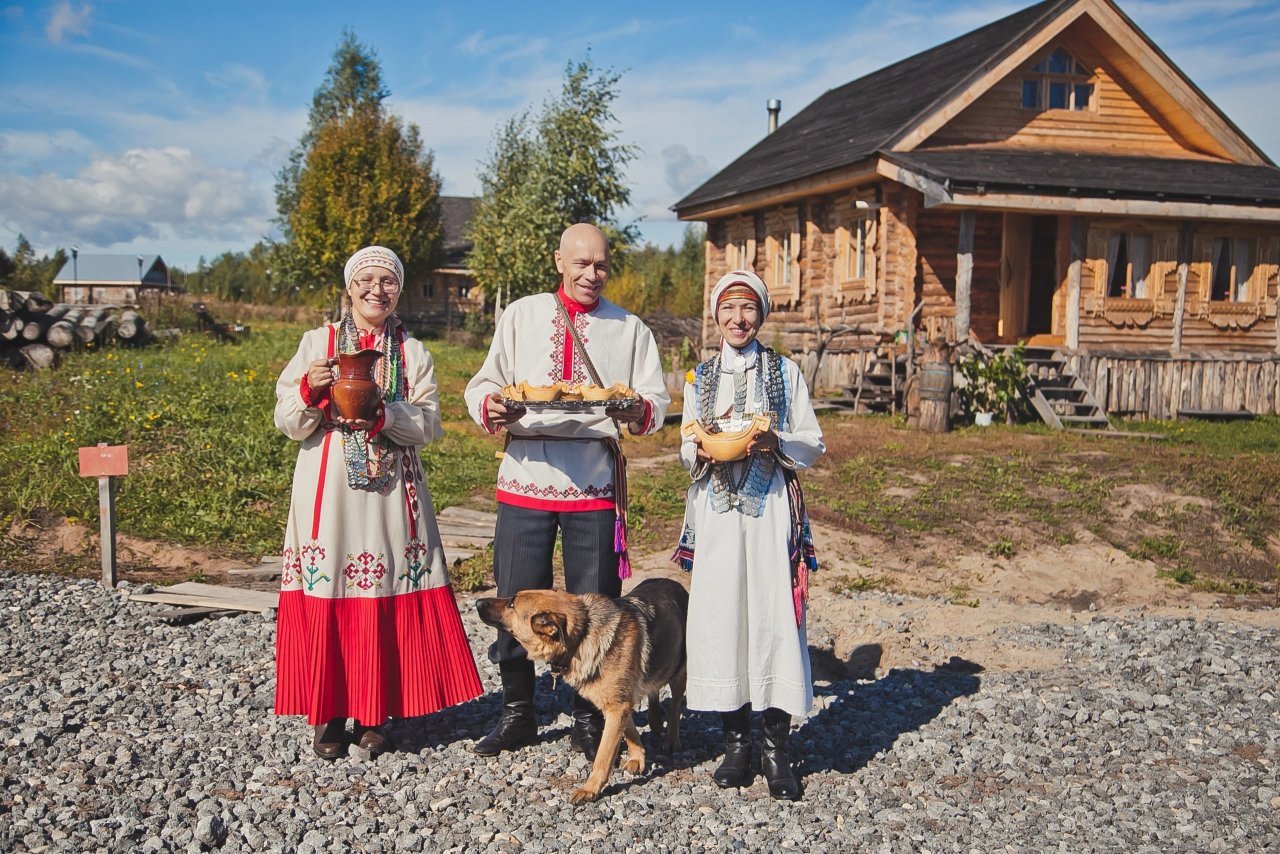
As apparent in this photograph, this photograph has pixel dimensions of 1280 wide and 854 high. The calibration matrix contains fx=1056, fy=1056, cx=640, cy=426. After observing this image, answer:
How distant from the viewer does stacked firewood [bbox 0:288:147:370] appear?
14000 mm

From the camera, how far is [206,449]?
9.72 meters

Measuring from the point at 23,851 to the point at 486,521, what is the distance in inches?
204

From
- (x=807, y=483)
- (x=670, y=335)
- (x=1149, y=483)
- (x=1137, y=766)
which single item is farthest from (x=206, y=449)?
(x=670, y=335)

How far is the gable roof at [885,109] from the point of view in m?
17.1

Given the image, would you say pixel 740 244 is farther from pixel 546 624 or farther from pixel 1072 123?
pixel 546 624

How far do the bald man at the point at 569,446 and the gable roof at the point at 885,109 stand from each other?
512 inches

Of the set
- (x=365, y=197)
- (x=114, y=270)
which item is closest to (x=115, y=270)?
(x=114, y=270)

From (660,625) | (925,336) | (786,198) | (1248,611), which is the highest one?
(786,198)

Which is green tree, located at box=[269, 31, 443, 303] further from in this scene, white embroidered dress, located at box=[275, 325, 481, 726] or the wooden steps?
white embroidered dress, located at box=[275, 325, 481, 726]

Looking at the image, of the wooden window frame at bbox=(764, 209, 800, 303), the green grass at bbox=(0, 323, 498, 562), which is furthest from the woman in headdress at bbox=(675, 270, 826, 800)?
the wooden window frame at bbox=(764, 209, 800, 303)

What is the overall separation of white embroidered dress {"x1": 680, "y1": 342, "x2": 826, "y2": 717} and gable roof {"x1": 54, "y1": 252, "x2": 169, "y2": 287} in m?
61.0

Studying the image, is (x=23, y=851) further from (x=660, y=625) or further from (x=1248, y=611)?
(x=1248, y=611)

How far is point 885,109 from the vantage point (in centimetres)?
1956

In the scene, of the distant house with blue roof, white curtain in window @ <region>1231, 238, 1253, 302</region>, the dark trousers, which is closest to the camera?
the dark trousers
